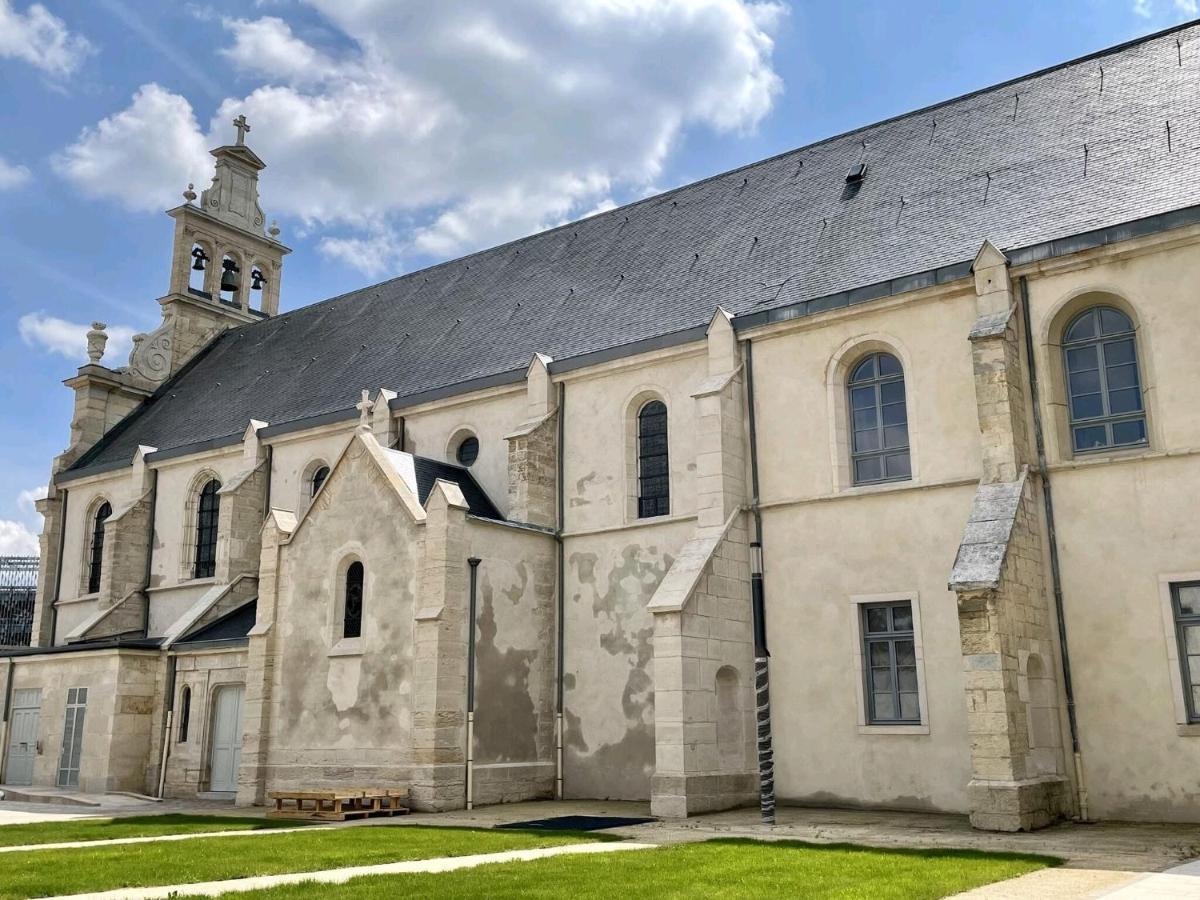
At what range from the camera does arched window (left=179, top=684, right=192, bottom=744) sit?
24833mm

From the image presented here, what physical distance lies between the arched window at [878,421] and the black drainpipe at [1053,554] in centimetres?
221

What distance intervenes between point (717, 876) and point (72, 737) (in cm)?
2079

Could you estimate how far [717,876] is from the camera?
32.8 feet

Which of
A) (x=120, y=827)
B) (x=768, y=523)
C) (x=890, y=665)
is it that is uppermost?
(x=768, y=523)

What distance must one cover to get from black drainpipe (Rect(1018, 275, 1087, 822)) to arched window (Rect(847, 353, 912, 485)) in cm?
221

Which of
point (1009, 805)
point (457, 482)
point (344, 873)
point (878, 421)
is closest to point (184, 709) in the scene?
point (457, 482)

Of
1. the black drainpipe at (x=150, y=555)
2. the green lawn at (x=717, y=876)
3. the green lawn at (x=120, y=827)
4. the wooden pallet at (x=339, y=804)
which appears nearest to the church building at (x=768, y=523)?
the wooden pallet at (x=339, y=804)

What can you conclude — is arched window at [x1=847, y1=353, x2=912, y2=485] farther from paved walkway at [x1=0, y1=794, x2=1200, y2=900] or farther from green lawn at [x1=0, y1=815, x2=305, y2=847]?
green lawn at [x1=0, y1=815, x2=305, y2=847]

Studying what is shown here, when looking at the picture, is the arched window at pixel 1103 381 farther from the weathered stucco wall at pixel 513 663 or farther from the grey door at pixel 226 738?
the grey door at pixel 226 738

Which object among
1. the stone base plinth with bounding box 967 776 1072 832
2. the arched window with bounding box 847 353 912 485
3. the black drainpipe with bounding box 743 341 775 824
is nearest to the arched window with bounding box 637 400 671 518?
the black drainpipe with bounding box 743 341 775 824

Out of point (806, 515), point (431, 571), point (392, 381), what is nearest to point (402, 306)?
point (392, 381)

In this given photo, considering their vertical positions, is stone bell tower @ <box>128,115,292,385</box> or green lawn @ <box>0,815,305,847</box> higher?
stone bell tower @ <box>128,115,292,385</box>

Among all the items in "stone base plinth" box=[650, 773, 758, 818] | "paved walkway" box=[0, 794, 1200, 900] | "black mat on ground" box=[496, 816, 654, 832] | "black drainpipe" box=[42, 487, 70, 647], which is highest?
"black drainpipe" box=[42, 487, 70, 647]

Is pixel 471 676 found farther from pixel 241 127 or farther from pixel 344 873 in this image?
pixel 241 127
